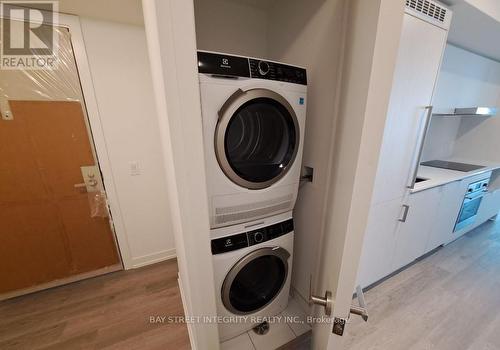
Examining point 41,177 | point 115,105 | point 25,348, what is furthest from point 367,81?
point 25,348

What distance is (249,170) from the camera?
1.03 m

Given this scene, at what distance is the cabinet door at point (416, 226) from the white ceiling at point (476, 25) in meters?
1.36

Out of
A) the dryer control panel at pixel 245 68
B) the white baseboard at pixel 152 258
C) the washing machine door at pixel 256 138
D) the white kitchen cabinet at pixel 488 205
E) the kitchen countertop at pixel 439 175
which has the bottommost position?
the white baseboard at pixel 152 258

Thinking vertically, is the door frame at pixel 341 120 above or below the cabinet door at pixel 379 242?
above

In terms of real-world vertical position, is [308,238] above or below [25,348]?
above

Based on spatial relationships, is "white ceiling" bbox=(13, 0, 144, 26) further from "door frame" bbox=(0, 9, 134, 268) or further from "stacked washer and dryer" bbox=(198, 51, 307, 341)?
"stacked washer and dryer" bbox=(198, 51, 307, 341)

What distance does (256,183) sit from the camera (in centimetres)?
101

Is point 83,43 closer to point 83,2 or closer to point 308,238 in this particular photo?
point 83,2

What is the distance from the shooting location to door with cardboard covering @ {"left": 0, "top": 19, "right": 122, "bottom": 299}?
144cm

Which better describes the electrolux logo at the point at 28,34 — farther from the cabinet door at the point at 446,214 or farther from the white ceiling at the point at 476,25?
the cabinet door at the point at 446,214

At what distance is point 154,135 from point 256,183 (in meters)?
1.38

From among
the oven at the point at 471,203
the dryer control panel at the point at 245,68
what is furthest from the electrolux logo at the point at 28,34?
the oven at the point at 471,203

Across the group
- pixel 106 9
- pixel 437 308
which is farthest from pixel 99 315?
pixel 437 308

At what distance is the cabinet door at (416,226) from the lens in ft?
5.40
